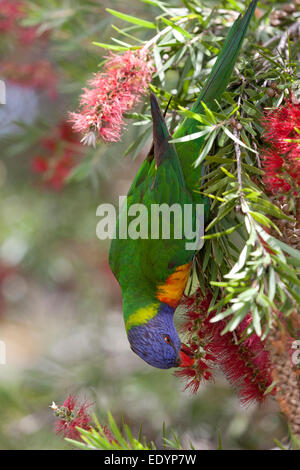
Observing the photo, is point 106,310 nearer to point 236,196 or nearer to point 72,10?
point 72,10

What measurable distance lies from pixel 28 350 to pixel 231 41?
285 cm

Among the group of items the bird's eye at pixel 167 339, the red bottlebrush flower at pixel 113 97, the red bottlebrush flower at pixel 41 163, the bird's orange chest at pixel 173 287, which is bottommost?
the bird's eye at pixel 167 339

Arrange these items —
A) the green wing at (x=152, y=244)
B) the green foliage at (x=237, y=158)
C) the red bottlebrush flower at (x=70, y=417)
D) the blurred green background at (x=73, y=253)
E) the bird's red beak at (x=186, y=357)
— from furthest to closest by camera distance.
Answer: the blurred green background at (x=73, y=253) < the green wing at (x=152, y=244) < the bird's red beak at (x=186, y=357) < the red bottlebrush flower at (x=70, y=417) < the green foliage at (x=237, y=158)

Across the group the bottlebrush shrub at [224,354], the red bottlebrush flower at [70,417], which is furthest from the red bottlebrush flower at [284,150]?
the red bottlebrush flower at [70,417]

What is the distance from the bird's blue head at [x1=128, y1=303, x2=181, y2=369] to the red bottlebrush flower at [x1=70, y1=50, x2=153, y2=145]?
14.1 inches

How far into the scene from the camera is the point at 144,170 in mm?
959

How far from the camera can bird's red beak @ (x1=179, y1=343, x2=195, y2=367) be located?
73cm

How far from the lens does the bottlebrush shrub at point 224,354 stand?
25.8 inches

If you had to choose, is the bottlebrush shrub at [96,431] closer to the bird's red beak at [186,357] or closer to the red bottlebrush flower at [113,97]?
the bird's red beak at [186,357]

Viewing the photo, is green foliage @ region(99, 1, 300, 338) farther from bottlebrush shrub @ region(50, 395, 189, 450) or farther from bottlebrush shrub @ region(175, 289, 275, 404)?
bottlebrush shrub @ region(50, 395, 189, 450)

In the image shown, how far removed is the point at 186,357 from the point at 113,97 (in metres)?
0.45

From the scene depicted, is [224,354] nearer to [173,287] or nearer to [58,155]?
[173,287]

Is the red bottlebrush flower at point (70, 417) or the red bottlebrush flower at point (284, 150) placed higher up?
the red bottlebrush flower at point (284, 150)

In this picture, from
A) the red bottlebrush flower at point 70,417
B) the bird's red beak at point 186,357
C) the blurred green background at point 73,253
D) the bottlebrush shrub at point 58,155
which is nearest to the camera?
the red bottlebrush flower at point 70,417
